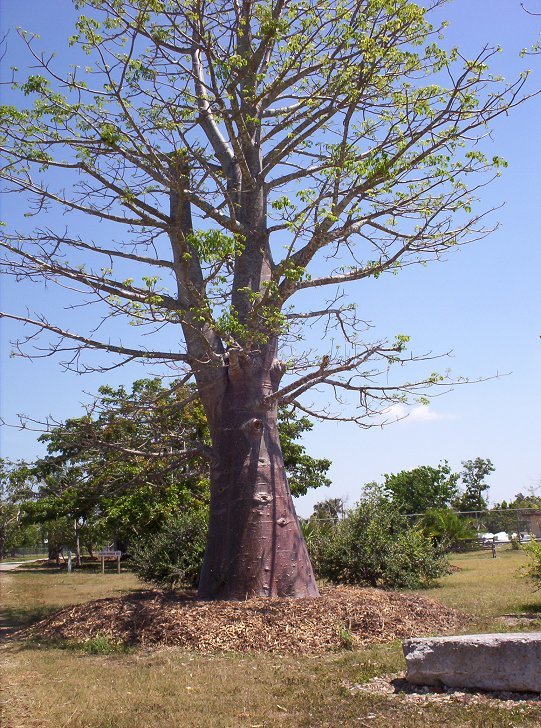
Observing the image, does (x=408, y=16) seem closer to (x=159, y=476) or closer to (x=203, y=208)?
(x=203, y=208)

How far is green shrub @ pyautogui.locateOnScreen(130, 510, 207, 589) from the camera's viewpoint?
12891 mm

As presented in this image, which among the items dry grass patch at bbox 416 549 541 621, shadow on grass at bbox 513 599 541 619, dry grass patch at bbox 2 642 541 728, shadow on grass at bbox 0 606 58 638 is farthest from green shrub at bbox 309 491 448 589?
dry grass patch at bbox 2 642 541 728

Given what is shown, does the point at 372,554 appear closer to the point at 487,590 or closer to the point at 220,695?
the point at 487,590

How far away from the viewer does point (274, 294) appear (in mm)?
9078

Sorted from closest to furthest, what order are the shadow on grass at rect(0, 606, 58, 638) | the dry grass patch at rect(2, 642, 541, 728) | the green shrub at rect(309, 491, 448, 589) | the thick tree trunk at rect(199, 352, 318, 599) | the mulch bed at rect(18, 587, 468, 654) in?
the dry grass patch at rect(2, 642, 541, 728), the mulch bed at rect(18, 587, 468, 654), the thick tree trunk at rect(199, 352, 318, 599), the shadow on grass at rect(0, 606, 58, 638), the green shrub at rect(309, 491, 448, 589)

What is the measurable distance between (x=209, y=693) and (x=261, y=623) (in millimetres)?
2284

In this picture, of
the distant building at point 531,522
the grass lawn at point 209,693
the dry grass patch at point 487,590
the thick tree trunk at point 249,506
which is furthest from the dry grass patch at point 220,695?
the distant building at point 531,522

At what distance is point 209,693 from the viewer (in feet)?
18.6

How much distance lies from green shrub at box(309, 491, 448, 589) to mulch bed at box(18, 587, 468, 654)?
3.42m

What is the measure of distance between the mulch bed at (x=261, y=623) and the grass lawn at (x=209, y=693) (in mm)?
317

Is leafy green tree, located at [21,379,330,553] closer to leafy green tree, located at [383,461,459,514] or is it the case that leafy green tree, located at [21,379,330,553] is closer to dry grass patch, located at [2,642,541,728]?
dry grass patch, located at [2,642,541,728]

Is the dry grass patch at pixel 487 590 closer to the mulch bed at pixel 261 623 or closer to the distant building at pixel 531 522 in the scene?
the mulch bed at pixel 261 623

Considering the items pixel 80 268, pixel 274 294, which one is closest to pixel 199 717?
pixel 274 294

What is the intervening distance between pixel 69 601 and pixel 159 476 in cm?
462
